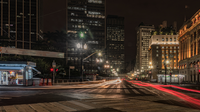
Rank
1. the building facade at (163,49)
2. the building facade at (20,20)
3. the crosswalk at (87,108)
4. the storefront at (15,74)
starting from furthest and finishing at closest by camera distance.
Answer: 1. the building facade at (163,49)
2. the building facade at (20,20)
3. the storefront at (15,74)
4. the crosswalk at (87,108)

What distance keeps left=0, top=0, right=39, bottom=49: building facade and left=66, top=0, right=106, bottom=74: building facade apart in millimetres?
30052

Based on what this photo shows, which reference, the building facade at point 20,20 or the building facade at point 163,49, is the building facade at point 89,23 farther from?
the building facade at point 163,49

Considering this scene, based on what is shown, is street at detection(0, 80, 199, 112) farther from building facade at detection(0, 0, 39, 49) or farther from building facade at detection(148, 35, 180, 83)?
building facade at detection(148, 35, 180, 83)

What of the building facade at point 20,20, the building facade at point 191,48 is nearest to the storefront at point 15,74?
the building facade at point 191,48

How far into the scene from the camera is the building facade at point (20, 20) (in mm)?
94250

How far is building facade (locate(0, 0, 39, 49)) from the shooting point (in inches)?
3711

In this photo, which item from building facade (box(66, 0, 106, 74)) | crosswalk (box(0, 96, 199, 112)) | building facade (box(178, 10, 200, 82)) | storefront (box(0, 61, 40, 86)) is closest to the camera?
crosswalk (box(0, 96, 199, 112))

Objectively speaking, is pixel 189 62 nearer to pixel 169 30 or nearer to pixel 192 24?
pixel 192 24

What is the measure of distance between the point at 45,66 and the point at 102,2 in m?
108

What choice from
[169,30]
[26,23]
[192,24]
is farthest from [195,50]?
[26,23]

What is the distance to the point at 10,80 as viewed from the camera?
1162 inches

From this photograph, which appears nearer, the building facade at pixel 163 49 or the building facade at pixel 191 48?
the building facade at pixel 191 48

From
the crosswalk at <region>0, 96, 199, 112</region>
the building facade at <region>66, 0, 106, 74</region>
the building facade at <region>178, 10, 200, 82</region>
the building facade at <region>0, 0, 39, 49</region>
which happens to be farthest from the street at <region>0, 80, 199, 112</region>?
the building facade at <region>66, 0, 106, 74</region>

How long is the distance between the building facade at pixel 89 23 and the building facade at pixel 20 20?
30.1m
